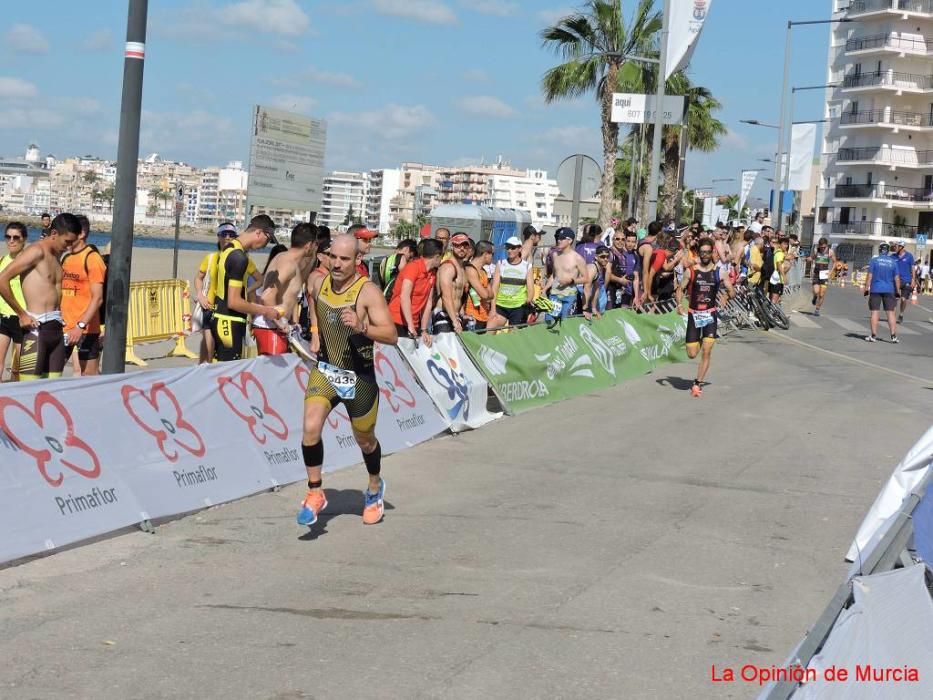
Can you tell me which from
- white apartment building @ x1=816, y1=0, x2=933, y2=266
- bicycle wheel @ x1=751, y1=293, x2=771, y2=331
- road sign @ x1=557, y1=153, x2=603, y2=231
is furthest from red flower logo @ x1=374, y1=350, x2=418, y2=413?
white apartment building @ x1=816, y1=0, x2=933, y2=266

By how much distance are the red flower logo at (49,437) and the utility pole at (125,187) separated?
1488 millimetres

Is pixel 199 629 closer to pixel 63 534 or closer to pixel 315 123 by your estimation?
pixel 63 534

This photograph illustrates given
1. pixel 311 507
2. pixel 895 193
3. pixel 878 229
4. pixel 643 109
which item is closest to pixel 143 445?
pixel 311 507

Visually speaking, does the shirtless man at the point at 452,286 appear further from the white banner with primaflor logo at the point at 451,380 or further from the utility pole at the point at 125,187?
the utility pole at the point at 125,187

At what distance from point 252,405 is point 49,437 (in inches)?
90.8

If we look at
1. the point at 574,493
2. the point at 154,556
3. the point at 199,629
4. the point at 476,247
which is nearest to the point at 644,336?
the point at 476,247

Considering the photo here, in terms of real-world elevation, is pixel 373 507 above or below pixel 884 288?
below

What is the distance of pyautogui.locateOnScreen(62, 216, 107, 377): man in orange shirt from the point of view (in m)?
10.9

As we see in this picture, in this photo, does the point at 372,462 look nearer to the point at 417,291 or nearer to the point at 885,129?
the point at 417,291

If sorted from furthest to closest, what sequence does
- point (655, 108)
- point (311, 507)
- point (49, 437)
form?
point (655, 108) → point (311, 507) → point (49, 437)

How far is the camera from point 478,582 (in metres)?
6.96

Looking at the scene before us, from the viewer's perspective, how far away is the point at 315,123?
2247 cm

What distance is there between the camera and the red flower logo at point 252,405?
9.41m

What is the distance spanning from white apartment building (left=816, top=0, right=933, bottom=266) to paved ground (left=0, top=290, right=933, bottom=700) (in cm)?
8634
